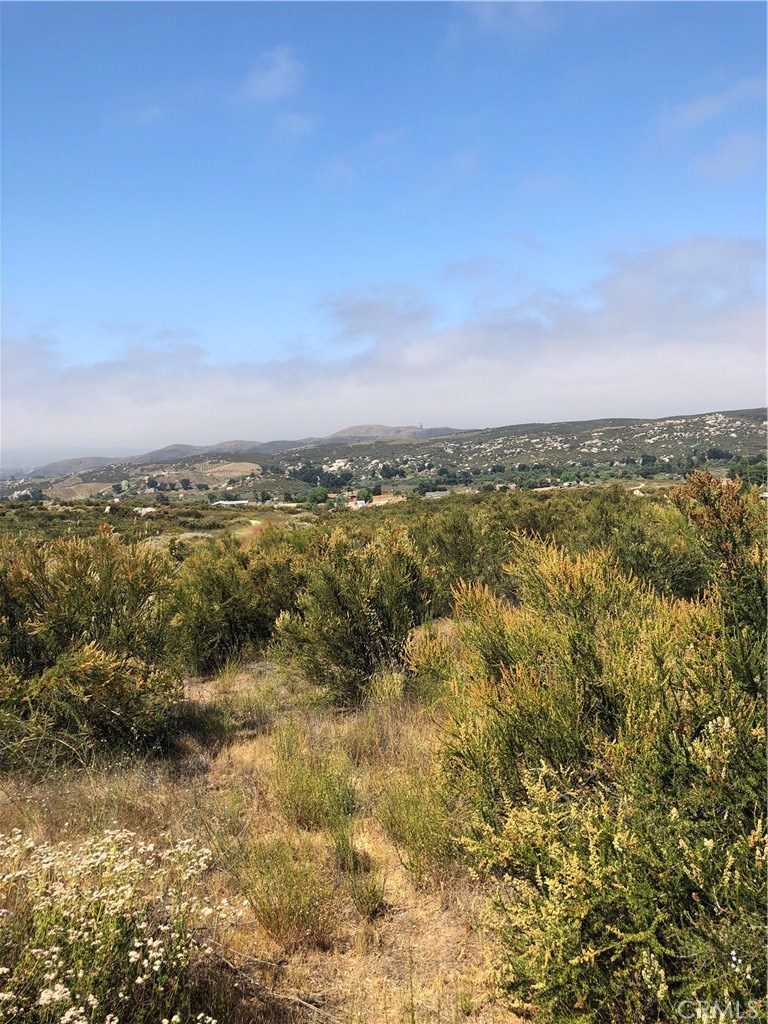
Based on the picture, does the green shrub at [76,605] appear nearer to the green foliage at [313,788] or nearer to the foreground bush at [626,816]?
the green foliage at [313,788]

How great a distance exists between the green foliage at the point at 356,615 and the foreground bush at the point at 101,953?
12.4 ft

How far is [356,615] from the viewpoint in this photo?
645 cm

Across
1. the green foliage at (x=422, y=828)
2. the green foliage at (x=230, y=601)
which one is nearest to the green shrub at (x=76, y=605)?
the green foliage at (x=230, y=601)

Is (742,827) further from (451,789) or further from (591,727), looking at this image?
(451,789)

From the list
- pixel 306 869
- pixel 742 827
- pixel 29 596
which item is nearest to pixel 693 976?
pixel 742 827

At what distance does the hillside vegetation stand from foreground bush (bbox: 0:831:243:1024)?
1 centimetres

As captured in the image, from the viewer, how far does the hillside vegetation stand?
75.3 inches

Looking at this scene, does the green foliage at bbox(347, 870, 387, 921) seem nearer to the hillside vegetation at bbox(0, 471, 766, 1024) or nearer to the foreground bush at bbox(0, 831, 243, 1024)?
the hillside vegetation at bbox(0, 471, 766, 1024)

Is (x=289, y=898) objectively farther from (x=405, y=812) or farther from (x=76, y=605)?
(x=76, y=605)

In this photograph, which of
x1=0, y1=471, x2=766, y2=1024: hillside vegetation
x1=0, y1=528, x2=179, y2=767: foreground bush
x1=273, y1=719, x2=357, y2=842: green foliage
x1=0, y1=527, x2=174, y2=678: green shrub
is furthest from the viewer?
x1=0, y1=527, x2=174, y2=678: green shrub

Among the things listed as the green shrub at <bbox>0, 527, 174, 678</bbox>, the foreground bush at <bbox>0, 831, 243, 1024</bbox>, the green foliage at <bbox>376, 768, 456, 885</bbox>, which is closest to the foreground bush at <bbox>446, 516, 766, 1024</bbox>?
the green foliage at <bbox>376, 768, 456, 885</bbox>

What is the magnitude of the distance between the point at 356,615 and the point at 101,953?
15.1 ft

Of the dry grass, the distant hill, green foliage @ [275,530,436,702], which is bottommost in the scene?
the dry grass

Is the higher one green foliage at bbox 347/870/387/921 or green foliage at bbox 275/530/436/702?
green foliage at bbox 275/530/436/702
